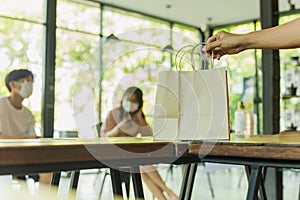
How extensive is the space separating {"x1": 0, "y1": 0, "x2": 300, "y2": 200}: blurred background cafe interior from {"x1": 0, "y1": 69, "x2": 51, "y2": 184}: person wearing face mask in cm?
98

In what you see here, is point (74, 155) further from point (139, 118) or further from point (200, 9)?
→ point (200, 9)

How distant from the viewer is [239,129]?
114 inches

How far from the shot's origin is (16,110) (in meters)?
3.77

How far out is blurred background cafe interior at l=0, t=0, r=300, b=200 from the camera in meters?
4.81

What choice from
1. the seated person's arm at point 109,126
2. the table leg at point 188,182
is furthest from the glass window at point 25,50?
the table leg at point 188,182

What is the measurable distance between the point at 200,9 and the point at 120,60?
3.78 meters

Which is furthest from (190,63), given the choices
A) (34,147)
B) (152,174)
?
(152,174)

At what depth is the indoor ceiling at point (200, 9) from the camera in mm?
7797

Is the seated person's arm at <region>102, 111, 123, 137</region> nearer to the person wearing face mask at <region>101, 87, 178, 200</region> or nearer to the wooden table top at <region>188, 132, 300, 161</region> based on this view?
the person wearing face mask at <region>101, 87, 178, 200</region>

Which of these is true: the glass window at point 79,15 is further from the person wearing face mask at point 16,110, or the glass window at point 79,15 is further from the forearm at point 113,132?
the forearm at point 113,132

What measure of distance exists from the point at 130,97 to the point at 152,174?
2.99ft

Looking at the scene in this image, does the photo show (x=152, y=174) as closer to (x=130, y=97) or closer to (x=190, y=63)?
(x=130, y=97)

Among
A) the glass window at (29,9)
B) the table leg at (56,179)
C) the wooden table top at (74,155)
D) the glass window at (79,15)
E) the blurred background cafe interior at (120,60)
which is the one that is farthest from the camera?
the glass window at (79,15)

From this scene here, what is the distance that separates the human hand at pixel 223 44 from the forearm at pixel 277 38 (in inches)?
0.9
